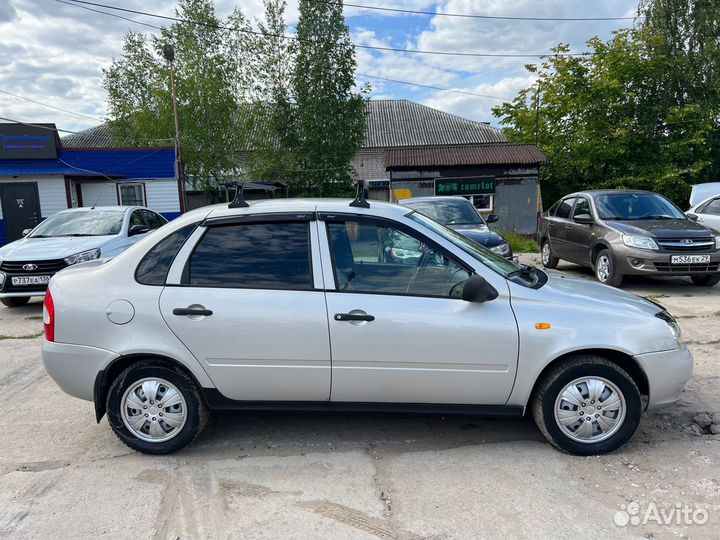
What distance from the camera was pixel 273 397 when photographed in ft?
11.4

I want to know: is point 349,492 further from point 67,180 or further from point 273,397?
point 67,180

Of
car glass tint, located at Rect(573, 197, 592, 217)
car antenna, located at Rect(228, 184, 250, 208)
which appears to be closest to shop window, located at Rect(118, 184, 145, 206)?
car glass tint, located at Rect(573, 197, 592, 217)

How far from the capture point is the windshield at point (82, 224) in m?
9.33

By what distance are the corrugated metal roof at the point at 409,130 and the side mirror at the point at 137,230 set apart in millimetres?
23784

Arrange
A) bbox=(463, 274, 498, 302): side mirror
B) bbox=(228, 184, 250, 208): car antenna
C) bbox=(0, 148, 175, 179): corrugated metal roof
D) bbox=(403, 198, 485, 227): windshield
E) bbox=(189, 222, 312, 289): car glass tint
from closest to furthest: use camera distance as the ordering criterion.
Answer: bbox=(463, 274, 498, 302): side mirror < bbox=(189, 222, 312, 289): car glass tint < bbox=(228, 184, 250, 208): car antenna < bbox=(403, 198, 485, 227): windshield < bbox=(0, 148, 175, 179): corrugated metal roof

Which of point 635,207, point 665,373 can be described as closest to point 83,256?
point 665,373

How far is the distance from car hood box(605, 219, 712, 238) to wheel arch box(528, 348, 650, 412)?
224 inches

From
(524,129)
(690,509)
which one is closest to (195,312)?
(690,509)

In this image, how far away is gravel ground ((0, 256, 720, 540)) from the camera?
2730 millimetres

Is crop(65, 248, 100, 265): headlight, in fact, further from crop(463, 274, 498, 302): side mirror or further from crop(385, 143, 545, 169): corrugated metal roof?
crop(385, 143, 545, 169): corrugated metal roof

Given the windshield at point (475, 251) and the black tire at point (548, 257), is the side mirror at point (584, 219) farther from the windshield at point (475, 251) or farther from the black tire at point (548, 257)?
the windshield at point (475, 251)

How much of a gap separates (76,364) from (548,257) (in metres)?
10.2

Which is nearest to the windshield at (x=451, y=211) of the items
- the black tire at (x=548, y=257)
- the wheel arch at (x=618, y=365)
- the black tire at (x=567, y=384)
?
the black tire at (x=548, y=257)

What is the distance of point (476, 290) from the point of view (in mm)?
3164
